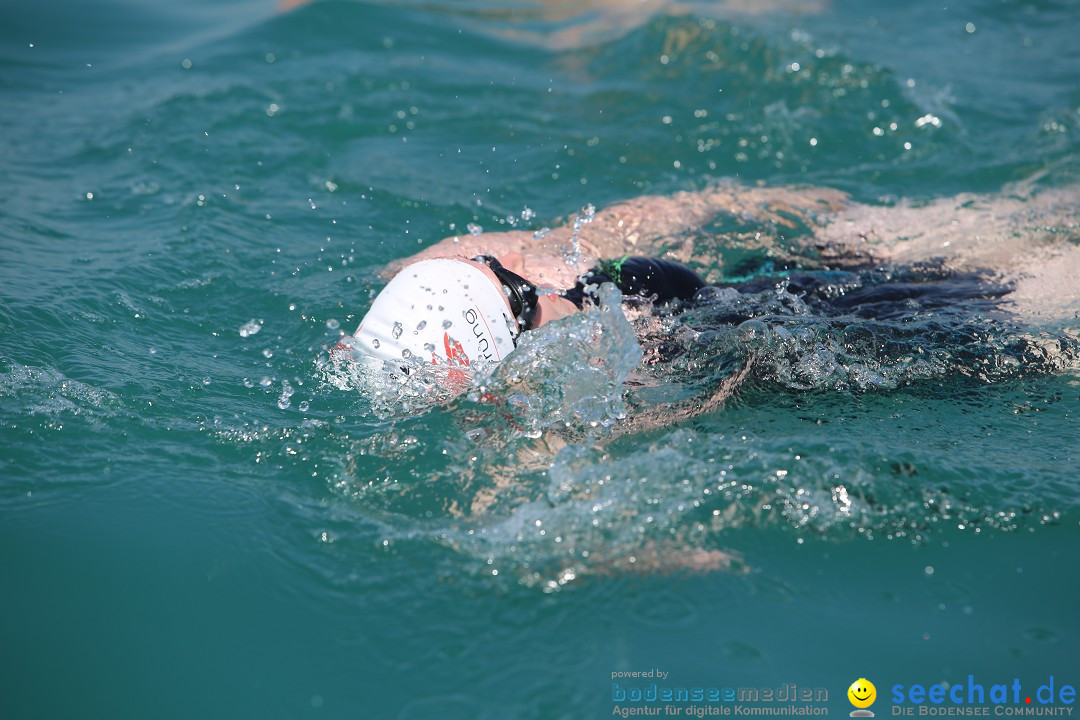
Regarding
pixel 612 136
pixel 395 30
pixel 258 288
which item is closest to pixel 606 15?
pixel 395 30

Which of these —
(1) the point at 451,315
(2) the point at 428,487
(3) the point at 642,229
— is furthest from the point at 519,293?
(3) the point at 642,229

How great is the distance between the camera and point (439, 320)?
3.97 metres

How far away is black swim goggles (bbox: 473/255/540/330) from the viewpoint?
13.8 ft

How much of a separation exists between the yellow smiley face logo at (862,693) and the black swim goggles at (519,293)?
2035 mm

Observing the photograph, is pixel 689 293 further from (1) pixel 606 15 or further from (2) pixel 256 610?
(1) pixel 606 15

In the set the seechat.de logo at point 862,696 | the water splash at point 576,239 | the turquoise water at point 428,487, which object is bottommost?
the seechat.de logo at point 862,696

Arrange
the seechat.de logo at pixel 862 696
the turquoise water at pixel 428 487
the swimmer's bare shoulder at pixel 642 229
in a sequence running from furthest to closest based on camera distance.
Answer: the swimmer's bare shoulder at pixel 642 229 → the turquoise water at pixel 428 487 → the seechat.de logo at pixel 862 696

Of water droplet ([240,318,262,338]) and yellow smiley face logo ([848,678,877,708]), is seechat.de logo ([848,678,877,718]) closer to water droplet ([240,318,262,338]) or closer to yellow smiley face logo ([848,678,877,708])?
yellow smiley face logo ([848,678,877,708])

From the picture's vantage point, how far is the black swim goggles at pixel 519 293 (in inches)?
165

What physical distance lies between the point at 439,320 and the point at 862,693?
2.22 meters

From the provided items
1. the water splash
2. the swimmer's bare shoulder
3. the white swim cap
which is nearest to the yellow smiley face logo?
the white swim cap

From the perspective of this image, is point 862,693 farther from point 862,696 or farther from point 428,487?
point 428,487

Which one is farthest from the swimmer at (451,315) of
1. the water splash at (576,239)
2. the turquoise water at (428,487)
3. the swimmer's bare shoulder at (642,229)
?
the water splash at (576,239)

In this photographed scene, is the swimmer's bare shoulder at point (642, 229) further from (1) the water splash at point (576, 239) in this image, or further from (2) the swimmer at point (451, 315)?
(2) the swimmer at point (451, 315)
